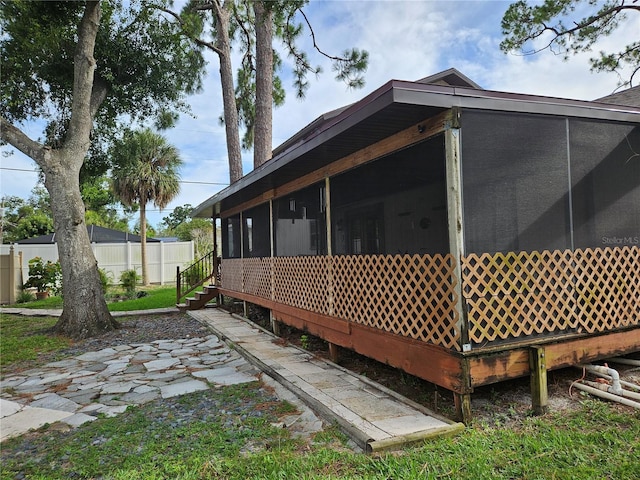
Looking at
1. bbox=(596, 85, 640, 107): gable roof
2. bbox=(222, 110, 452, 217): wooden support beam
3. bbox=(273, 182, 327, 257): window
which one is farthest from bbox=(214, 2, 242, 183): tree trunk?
bbox=(596, 85, 640, 107): gable roof

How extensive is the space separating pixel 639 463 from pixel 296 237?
472cm

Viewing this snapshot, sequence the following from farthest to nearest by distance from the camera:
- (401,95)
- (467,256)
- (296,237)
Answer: (296,237) → (467,256) → (401,95)

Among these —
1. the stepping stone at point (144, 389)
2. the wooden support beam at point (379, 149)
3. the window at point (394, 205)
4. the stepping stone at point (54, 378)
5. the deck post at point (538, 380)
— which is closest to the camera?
the deck post at point (538, 380)

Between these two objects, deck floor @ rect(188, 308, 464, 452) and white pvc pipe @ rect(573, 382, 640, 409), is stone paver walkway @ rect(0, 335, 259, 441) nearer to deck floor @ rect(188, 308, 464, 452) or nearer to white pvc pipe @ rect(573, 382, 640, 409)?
deck floor @ rect(188, 308, 464, 452)

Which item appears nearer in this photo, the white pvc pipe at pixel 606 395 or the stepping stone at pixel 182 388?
the white pvc pipe at pixel 606 395

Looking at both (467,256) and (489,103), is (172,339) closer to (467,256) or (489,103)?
(467,256)

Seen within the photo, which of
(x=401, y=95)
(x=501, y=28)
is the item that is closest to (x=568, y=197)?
(x=401, y=95)

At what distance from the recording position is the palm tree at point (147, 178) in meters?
16.9

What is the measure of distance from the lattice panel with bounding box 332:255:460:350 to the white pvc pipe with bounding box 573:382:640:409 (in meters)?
1.37

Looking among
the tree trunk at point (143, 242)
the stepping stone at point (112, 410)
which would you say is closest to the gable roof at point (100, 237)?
the tree trunk at point (143, 242)

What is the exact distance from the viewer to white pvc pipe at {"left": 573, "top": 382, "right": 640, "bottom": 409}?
314 centimetres

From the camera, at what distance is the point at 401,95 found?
115 inches

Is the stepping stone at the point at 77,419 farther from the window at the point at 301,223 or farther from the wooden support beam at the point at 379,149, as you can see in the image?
the wooden support beam at the point at 379,149

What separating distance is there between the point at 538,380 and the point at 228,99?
482 inches
